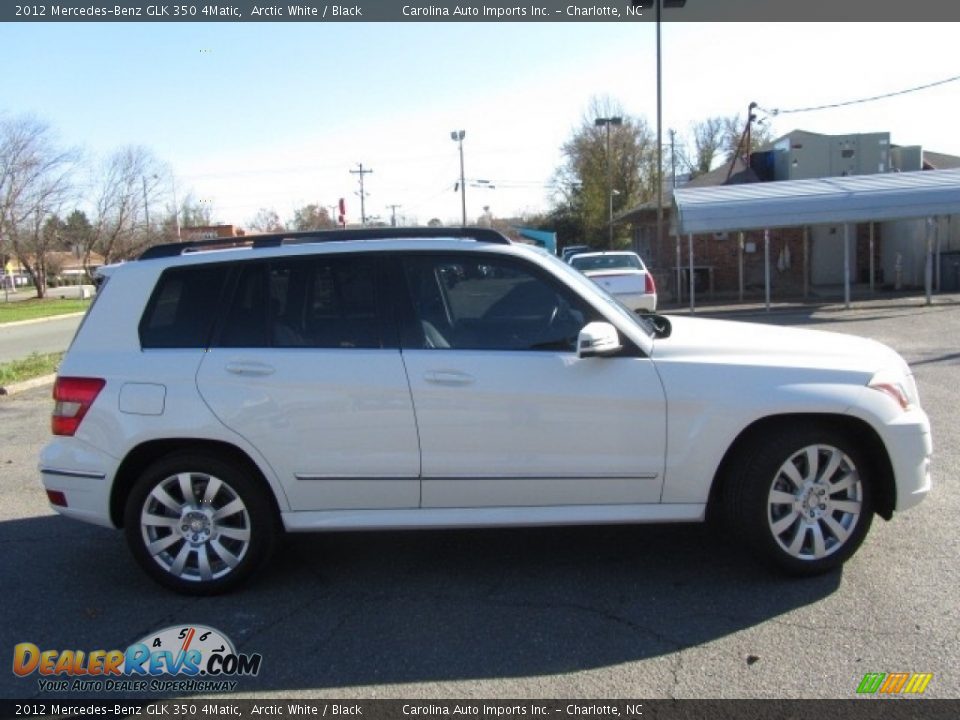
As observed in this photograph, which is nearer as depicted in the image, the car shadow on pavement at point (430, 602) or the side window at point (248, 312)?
the car shadow on pavement at point (430, 602)

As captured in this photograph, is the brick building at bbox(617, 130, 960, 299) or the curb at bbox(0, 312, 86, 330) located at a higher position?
the brick building at bbox(617, 130, 960, 299)

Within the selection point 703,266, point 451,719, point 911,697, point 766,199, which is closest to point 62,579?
point 451,719

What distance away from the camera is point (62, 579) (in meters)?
4.64

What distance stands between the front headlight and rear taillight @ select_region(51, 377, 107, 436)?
4008mm

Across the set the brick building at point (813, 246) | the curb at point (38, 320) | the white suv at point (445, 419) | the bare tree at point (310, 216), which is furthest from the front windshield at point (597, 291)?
the bare tree at point (310, 216)

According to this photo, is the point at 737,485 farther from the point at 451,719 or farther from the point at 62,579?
the point at 62,579

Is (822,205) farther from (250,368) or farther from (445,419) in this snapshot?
(250,368)

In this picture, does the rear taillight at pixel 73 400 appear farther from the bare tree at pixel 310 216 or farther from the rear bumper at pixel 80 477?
the bare tree at pixel 310 216

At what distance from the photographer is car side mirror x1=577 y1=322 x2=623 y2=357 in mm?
4051

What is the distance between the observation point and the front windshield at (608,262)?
18875mm

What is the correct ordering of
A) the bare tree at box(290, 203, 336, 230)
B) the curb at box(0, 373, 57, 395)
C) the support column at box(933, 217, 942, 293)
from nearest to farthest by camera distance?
the curb at box(0, 373, 57, 395)
the support column at box(933, 217, 942, 293)
the bare tree at box(290, 203, 336, 230)

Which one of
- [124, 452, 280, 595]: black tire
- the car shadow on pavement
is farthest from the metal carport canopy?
[124, 452, 280, 595]: black tire

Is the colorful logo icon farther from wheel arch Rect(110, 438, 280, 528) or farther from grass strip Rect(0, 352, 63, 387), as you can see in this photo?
grass strip Rect(0, 352, 63, 387)

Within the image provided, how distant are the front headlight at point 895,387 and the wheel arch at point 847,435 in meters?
0.20
